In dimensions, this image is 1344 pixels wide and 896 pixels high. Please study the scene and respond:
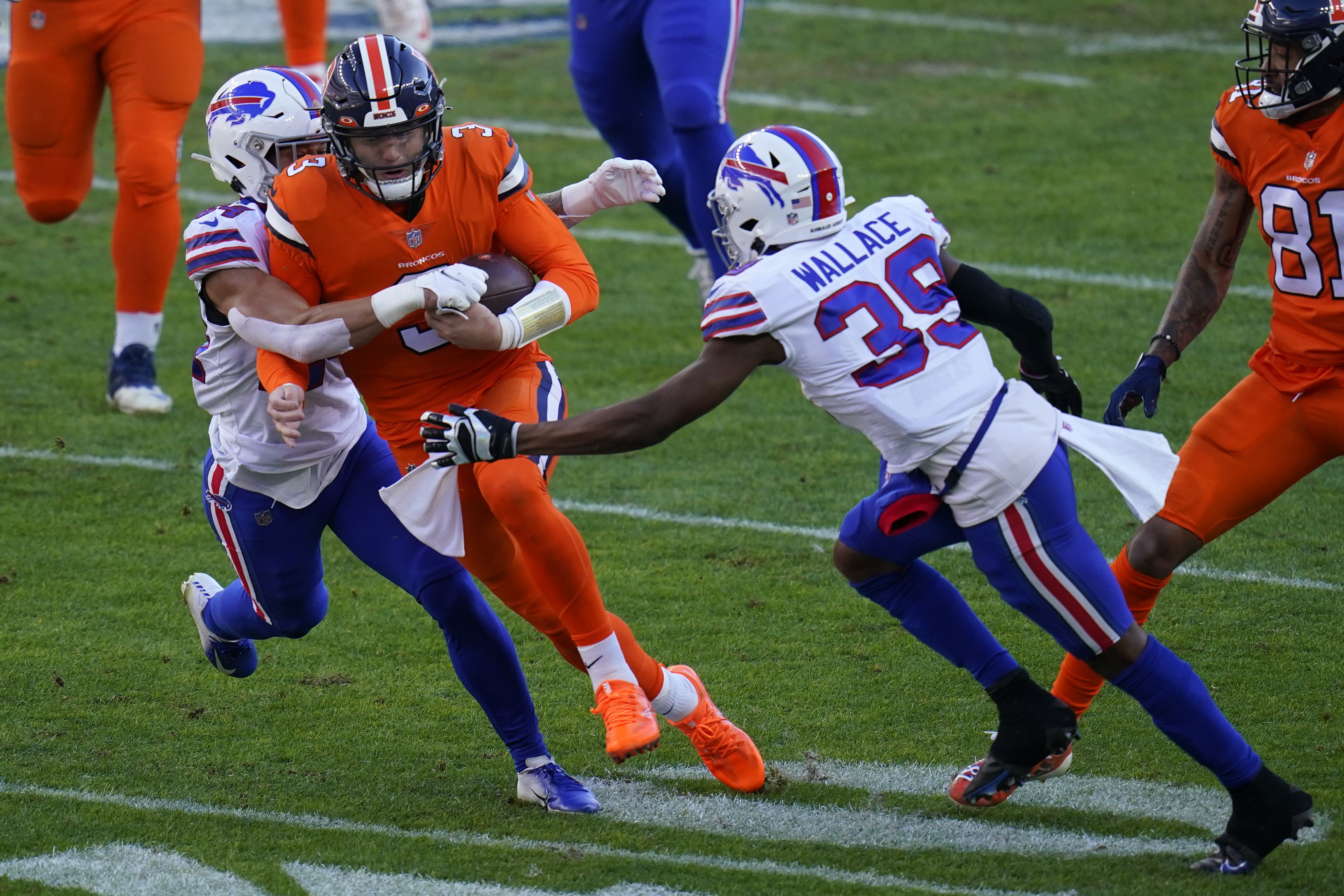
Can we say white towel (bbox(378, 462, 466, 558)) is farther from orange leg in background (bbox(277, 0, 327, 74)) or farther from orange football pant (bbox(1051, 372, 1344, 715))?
orange leg in background (bbox(277, 0, 327, 74))

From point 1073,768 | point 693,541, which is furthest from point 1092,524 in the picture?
point 1073,768

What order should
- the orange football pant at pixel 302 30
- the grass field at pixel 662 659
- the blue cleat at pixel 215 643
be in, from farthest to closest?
the orange football pant at pixel 302 30 < the blue cleat at pixel 215 643 < the grass field at pixel 662 659

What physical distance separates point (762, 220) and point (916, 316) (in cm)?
40

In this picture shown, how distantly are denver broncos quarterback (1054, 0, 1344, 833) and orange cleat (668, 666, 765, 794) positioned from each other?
79 centimetres

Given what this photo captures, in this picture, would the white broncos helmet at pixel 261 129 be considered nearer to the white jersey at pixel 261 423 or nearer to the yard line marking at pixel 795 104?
the white jersey at pixel 261 423

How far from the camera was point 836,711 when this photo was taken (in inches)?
176

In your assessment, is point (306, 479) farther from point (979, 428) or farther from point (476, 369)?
point (979, 428)

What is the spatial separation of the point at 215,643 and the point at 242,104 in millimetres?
1454

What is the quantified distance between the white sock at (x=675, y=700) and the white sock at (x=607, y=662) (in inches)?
6.0

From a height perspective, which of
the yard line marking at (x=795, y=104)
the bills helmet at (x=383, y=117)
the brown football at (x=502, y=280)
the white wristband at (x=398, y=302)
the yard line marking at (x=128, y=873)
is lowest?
the yard line marking at (x=795, y=104)

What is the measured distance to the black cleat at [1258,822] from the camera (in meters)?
3.46

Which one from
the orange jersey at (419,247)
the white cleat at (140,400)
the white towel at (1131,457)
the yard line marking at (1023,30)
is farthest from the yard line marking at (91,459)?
the yard line marking at (1023,30)

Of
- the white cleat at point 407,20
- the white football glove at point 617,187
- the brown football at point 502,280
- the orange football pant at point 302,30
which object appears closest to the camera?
the brown football at point 502,280

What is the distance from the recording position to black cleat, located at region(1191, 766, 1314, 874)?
3.46 metres
